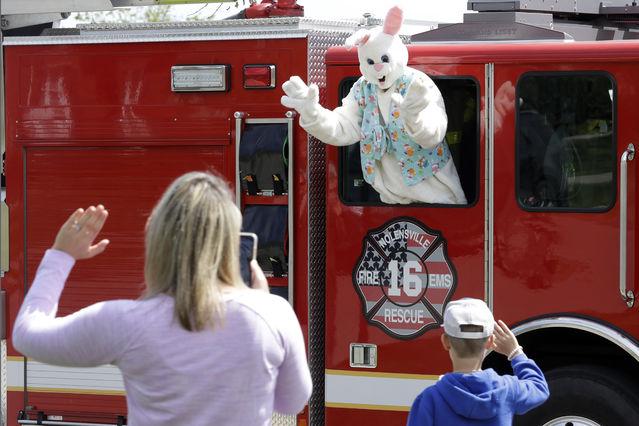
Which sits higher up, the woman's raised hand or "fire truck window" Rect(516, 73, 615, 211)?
"fire truck window" Rect(516, 73, 615, 211)

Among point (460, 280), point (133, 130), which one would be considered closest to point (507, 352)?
point (460, 280)

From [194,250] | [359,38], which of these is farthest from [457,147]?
[194,250]

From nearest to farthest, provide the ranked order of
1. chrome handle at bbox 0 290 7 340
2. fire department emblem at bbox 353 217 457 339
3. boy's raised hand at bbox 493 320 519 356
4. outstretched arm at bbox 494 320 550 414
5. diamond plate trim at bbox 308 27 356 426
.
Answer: outstretched arm at bbox 494 320 550 414, boy's raised hand at bbox 493 320 519 356, fire department emblem at bbox 353 217 457 339, diamond plate trim at bbox 308 27 356 426, chrome handle at bbox 0 290 7 340

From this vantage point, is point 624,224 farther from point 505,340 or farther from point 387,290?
point 505,340

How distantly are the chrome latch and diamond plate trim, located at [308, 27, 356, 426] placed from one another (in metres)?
0.29

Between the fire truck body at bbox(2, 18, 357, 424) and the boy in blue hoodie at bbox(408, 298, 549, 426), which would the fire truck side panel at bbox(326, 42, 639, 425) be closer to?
the fire truck body at bbox(2, 18, 357, 424)

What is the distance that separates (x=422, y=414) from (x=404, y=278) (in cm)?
212

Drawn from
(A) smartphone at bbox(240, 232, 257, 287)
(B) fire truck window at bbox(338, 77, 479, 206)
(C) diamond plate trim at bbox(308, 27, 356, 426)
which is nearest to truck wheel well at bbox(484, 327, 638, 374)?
(B) fire truck window at bbox(338, 77, 479, 206)

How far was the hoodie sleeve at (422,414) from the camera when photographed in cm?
369

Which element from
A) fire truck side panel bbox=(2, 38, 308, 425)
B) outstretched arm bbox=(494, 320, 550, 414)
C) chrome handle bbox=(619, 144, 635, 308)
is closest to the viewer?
outstretched arm bbox=(494, 320, 550, 414)

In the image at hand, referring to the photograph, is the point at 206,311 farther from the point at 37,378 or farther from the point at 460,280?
the point at 37,378

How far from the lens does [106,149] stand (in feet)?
21.1

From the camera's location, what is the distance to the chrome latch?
232 inches

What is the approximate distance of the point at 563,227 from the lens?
5.64 metres
